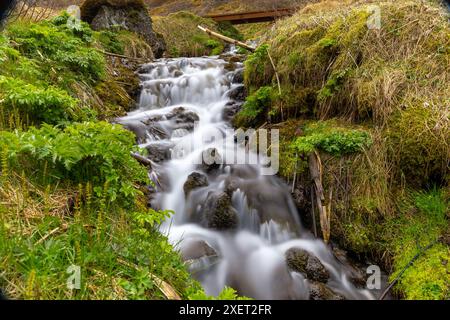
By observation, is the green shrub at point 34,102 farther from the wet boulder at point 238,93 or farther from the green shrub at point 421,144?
the wet boulder at point 238,93

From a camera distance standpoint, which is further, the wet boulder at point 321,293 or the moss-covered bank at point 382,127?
the moss-covered bank at point 382,127

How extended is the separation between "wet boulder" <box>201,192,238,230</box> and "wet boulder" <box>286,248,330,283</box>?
940 millimetres

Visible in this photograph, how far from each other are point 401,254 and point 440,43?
10.5ft

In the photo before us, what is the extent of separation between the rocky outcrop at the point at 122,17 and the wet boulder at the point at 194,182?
8149 millimetres

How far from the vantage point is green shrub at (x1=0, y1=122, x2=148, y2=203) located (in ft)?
8.71

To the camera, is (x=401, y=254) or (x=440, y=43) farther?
(x=440, y=43)

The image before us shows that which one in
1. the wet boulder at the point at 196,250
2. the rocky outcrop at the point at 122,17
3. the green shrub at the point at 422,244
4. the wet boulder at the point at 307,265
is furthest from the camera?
the rocky outcrop at the point at 122,17

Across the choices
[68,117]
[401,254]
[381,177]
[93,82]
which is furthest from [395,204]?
[93,82]

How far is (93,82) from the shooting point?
6.30 m

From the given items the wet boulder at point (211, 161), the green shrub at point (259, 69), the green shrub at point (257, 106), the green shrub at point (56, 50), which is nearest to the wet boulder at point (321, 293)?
the wet boulder at point (211, 161)

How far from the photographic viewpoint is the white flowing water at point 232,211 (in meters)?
3.64

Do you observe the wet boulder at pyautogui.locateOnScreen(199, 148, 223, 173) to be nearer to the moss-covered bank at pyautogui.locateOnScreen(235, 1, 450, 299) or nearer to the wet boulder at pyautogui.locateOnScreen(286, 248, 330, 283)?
the moss-covered bank at pyautogui.locateOnScreen(235, 1, 450, 299)

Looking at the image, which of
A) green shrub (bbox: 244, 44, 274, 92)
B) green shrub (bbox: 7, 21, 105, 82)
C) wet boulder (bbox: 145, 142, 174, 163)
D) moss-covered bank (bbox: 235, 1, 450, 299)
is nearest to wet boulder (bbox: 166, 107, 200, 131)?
wet boulder (bbox: 145, 142, 174, 163)
